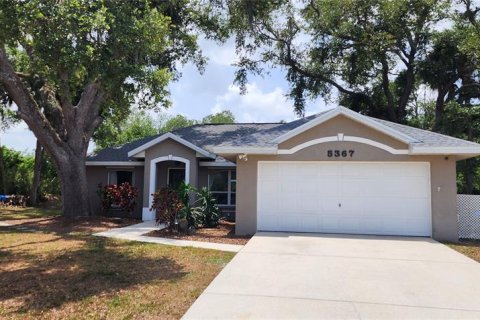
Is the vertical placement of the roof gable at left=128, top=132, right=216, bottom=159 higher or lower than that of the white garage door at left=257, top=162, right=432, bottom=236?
higher

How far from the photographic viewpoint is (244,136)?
17.3m

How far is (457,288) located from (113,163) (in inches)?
639

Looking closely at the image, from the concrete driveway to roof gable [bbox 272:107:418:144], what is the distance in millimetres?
3716

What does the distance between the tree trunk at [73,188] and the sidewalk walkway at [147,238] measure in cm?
329

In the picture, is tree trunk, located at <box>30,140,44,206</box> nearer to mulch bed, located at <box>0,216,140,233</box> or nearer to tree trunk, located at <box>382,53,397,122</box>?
mulch bed, located at <box>0,216,140,233</box>

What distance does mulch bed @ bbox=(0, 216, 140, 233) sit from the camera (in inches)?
554

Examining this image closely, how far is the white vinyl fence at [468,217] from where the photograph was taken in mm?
13109

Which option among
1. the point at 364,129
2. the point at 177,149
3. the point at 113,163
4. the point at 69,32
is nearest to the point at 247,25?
the point at 177,149

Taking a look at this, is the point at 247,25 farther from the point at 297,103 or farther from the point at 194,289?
the point at 194,289

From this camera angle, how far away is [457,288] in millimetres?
6914

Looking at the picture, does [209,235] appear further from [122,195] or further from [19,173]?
[19,173]

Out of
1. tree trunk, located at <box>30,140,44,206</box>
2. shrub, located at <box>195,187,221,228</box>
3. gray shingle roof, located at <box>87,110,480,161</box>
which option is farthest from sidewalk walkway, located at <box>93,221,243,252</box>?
tree trunk, located at <box>30,140,44,206</box>

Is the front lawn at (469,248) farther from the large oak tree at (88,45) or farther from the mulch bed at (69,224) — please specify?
the mulch bed at (69,224)

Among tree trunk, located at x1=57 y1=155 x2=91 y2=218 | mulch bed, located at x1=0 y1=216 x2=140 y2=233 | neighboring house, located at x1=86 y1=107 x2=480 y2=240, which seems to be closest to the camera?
neighboring house, located at x1=86 y1=107 x2=480 y2=240
